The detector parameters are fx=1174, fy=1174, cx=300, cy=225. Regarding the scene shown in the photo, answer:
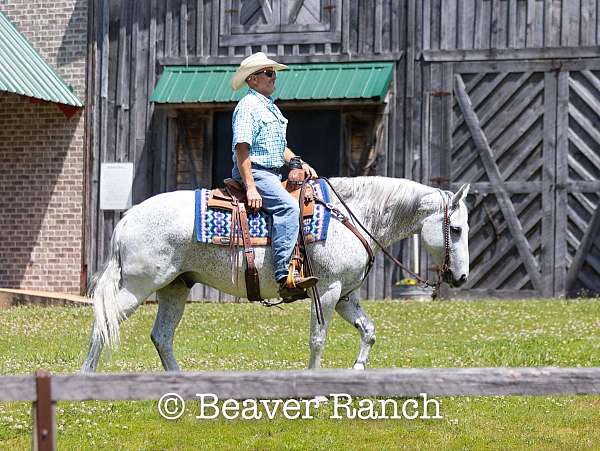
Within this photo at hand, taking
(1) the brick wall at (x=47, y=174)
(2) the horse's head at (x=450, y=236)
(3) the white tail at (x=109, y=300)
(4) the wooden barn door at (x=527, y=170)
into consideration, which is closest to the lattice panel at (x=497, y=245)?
(4) the wooden barn door at (x=527, y=170)

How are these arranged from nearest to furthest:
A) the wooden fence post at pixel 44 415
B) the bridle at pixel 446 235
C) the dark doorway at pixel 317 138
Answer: the wooden fence post at pixel 44 415
the bridle at pixel 446 235
the dark doorway at pixel 317 138

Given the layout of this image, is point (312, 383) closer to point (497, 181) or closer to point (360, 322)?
point (360, 322)

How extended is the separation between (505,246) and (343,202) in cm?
948

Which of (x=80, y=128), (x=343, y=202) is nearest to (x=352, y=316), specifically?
(x=343, y=202)

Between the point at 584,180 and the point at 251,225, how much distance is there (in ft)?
33.5

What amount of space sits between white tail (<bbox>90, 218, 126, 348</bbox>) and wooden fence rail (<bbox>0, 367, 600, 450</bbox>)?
3205mm

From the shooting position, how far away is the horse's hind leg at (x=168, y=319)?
30.7ft

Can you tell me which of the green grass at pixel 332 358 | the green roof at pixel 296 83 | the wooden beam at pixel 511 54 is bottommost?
the green grass at pixel 332 358

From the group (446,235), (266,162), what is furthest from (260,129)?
(446,235)

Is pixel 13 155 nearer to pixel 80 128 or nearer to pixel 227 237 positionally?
pixel 80 128

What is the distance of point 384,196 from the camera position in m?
9.56

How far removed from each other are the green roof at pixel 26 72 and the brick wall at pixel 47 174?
248mm

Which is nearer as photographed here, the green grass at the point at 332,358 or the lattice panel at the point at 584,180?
the green grass at the point at 332,358

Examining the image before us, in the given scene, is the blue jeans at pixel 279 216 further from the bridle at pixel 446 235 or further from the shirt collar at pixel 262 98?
the bridle at pixel 446 235
